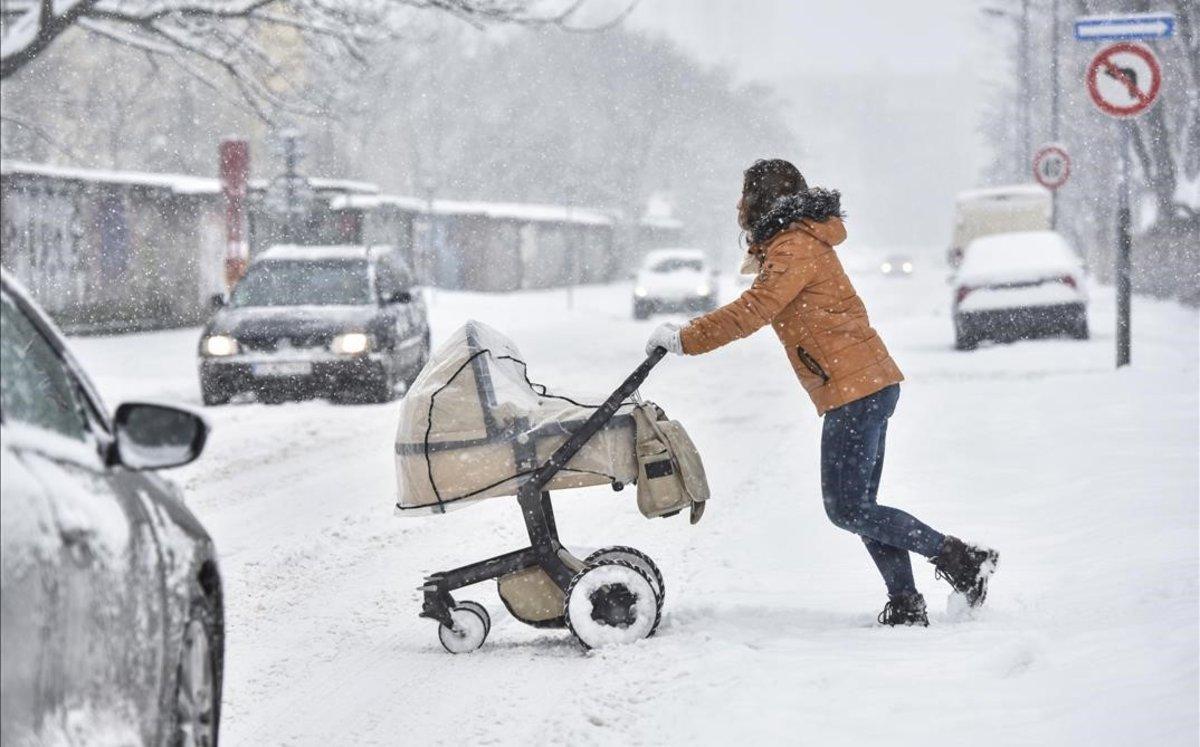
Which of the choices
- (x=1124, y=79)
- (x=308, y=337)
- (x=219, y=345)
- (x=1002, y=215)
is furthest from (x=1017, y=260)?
(x=1002, y=215)

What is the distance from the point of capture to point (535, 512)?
5703mm

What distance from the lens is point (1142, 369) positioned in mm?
16594

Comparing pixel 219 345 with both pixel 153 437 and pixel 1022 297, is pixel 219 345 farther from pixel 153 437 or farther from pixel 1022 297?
pixel 153 437

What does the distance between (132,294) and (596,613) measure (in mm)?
26260

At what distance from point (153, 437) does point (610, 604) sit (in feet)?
8.87

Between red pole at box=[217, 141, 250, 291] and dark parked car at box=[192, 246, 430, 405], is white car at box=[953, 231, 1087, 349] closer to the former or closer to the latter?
dark parked car at box=[192, 246, 430, 405]

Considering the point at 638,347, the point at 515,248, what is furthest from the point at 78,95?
the point at 638,347

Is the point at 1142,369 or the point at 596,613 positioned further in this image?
the point at 1142,369

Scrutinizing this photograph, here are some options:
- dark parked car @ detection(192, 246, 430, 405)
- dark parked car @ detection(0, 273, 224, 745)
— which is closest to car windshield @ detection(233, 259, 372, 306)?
dark parked car @ detection(192, 246, 430, 405)

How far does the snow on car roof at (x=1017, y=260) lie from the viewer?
70.3ft

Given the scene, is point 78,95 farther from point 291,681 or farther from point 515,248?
point 291,681

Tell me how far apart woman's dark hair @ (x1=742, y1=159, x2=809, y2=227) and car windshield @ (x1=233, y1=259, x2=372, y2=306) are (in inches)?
455

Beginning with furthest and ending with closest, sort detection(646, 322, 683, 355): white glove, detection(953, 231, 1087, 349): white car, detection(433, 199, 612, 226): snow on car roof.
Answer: detection(433, 199, 612, 226): snow on car roof < detection(953, 231, 1087, 349): white car < detection(646, 322, 683, 355): white glove

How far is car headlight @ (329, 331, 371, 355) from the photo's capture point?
15.9m
